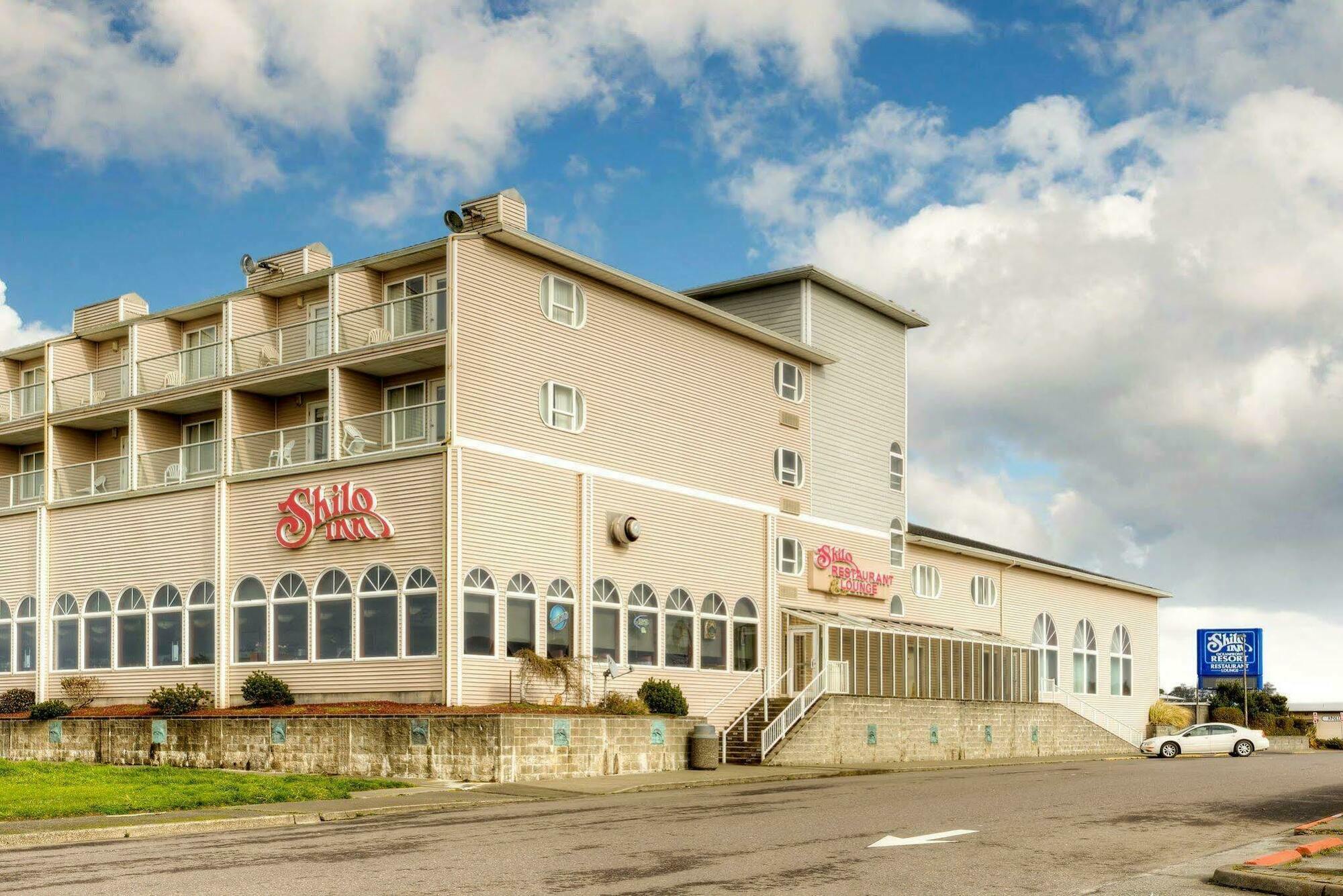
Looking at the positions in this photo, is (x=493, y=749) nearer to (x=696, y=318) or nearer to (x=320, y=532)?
(x=320, y=532)

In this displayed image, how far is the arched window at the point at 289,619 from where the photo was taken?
33.7m

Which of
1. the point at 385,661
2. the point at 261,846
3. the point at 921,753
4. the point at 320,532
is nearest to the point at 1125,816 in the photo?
the point at 261,846

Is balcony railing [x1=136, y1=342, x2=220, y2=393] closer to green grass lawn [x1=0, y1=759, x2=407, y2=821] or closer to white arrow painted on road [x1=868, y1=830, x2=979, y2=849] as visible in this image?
green grass lawn [x1=0, y1=759, x2=407, y2=821]

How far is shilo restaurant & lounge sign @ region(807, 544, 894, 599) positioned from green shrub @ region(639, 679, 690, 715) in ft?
31.0

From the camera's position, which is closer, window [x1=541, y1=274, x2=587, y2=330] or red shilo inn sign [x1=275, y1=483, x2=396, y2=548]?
red shilo inn sign [x1=275, y1=483, x2=396, y2=548]

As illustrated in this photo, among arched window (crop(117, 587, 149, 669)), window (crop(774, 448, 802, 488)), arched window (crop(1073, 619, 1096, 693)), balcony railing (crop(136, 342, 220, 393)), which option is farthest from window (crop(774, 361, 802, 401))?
arched window (crop(1073, 619, 1096, 693))

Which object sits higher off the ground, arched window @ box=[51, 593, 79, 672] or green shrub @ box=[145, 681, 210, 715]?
arched window @ box=[51, 593, 79, 672]

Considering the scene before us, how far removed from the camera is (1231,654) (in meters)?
66.4

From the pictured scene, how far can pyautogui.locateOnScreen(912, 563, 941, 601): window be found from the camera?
49.2 m

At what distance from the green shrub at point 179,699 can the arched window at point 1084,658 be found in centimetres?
3573

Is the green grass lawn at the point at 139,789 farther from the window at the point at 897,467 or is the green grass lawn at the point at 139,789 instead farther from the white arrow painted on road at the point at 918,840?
the window at the point at 897,467

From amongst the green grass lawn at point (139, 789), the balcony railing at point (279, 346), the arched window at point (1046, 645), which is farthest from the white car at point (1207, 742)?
the green grass lawn at point (139, 789)

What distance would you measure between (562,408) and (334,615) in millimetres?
7191

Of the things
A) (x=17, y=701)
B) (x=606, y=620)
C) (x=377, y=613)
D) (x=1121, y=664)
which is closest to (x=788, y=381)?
(x=606, y=620)
